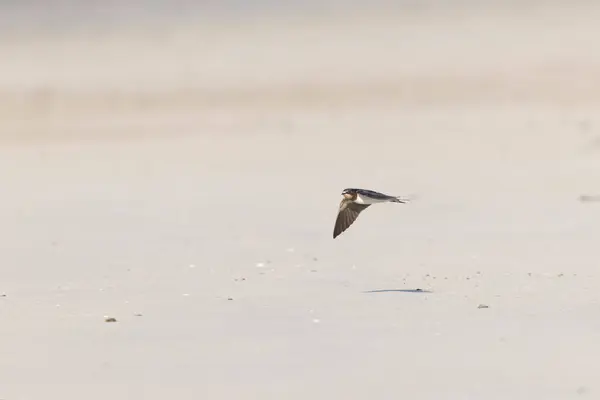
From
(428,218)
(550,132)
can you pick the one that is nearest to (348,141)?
(550,132)

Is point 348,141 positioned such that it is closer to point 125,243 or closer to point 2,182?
point 2,182

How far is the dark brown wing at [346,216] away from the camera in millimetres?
6879

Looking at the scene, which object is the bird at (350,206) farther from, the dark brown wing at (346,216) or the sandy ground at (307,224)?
the sandy ground at (307,224)

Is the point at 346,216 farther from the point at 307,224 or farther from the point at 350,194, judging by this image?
the point at 307,224

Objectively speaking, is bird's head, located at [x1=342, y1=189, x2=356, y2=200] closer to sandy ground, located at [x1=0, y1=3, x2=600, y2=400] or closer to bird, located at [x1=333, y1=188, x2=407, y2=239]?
bird, located at [x1=333, y1=188, x2=407, y2=239]

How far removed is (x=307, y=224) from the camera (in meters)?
8.47

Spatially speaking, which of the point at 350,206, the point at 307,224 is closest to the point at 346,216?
the point at 350,206

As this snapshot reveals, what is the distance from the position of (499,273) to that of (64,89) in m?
13.0

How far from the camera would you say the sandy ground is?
484 cm

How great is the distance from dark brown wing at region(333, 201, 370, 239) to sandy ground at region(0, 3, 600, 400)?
22 centimetres

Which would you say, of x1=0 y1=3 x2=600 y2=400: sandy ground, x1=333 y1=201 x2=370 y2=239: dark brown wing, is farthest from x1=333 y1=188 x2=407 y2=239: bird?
x1=0 y1=3 x2=600 y2=400: sandy ground

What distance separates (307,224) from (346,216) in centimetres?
157

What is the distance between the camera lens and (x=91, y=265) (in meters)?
7.18

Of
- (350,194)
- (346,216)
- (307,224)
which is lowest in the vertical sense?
(307,224)
